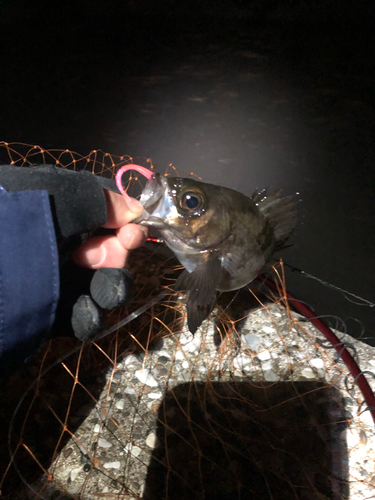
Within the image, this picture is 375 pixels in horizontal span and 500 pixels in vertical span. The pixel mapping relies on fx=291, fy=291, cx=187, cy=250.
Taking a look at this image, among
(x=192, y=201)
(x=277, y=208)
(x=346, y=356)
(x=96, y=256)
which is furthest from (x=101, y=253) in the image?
(x=346, y=356)

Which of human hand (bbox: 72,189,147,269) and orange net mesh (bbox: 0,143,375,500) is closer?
human hand (bbox: 72,189,147,269)

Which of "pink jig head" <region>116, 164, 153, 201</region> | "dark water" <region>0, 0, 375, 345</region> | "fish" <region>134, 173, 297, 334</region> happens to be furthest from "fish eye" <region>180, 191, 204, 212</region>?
"dark water" <region>0, 0, 375, 345</region>

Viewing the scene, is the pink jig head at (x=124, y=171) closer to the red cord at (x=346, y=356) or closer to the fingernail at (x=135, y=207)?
the fingernail at (x=135, y=207)

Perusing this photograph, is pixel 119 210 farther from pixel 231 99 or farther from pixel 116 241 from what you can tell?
pixel 231 99

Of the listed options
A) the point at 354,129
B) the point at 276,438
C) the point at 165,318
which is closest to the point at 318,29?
the point at 354,129

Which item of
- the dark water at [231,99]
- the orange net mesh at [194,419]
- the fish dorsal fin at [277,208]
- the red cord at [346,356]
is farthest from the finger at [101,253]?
the dark water at [231,99]

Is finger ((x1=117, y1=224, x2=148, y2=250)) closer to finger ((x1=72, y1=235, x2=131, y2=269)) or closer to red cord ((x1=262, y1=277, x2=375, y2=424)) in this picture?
finger ((x1=72, y1=235, x2=131, y2=269))
